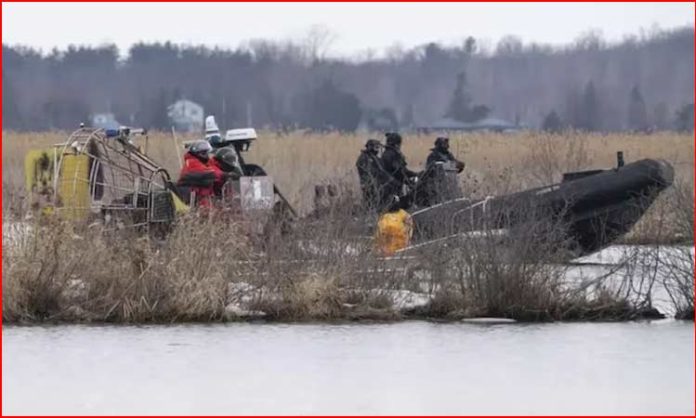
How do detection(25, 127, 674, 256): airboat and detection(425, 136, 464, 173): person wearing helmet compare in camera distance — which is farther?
detection(425, 136, 464, 173): person wearing helmet

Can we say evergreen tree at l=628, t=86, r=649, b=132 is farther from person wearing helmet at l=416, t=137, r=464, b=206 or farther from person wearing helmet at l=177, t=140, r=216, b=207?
person wearing helmet at l=177, t=140, r=216, b=207

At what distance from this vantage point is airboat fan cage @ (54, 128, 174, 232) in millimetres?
18448

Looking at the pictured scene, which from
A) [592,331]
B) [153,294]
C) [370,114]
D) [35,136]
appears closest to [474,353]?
[592,331]

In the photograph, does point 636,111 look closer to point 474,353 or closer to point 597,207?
point 597,207

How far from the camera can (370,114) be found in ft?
147

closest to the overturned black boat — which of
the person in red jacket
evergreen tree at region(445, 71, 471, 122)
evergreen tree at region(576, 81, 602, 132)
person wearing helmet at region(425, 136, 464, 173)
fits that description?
person wearing helmet at region(425, 136, 464, 173)

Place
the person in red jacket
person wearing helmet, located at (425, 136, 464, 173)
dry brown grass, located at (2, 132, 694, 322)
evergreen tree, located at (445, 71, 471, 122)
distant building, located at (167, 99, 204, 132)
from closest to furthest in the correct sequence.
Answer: dry brown grass, located at (2, 132, 694, 322)
the person in red jacket
person wearing helmet, located at (425, 136, 464, 173)
distant building, located at (167, 99, 204, 132)
evergreen tree, located at (445, 71, 471, 122)

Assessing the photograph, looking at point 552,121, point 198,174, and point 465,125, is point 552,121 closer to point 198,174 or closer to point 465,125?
point 465,125

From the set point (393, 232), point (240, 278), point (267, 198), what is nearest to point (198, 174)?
point (267, 198)

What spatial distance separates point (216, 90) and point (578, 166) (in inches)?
761

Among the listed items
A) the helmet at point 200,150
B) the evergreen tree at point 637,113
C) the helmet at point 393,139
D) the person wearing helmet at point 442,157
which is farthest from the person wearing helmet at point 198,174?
the evergreen tree at point 637,113

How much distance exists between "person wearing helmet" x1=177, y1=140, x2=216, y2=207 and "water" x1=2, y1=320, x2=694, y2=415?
3.23 metres

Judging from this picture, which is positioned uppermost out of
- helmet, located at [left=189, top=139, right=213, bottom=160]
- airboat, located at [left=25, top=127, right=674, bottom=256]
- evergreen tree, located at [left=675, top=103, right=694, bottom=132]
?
evergreen tree, located at [left=675, top=103, right=694, bottom=132]

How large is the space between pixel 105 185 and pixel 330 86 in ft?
82.6
